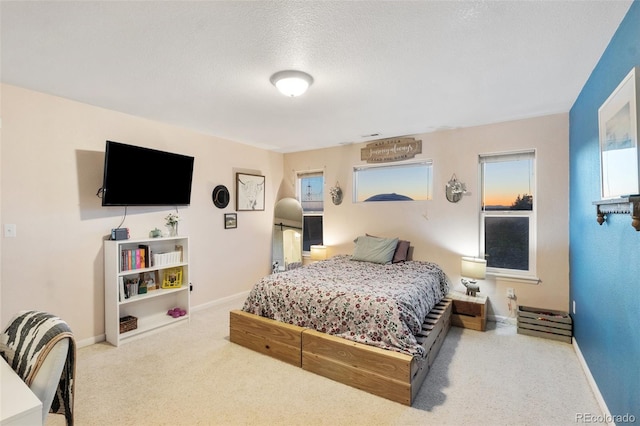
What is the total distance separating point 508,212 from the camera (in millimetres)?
3645

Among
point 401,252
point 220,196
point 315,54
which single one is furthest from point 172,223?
point 401,252

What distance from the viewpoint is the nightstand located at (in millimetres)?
3350

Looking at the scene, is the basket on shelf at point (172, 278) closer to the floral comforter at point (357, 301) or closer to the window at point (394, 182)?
the floral comforter at point (357, 301)

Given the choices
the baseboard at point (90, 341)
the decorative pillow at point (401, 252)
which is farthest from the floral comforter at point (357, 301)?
the baseboard at point (90, 341)

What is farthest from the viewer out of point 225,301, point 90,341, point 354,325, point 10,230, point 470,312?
point 225,301

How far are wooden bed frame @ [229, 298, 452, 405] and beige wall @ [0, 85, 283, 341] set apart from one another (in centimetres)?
154

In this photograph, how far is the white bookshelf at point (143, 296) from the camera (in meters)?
3.04

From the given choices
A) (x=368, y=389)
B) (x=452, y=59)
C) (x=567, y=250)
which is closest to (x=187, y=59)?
(x=452, y=59)

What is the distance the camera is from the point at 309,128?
3.93 m

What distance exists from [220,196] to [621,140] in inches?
161

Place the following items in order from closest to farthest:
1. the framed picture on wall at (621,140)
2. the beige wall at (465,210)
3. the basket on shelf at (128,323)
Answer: the framed picture on wall at (621,140), the basket on shelf at (128,323), the beige wall at (465,210)

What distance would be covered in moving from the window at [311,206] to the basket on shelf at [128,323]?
2748 mm

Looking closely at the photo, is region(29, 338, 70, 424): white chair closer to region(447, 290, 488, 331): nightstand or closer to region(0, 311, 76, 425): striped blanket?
region(0, 311, 76, 425): striped blanket

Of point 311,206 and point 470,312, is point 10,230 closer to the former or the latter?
point 311,206
